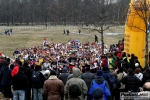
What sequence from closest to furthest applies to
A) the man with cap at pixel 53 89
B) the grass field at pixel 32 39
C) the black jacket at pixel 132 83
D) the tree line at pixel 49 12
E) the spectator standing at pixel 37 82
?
the man with cap at pixel 53 89 → the black jacket at pixel 132 83 → the spectator standing at pixel 37 82 → the grass field at pixel 32 39 → the tree line at pixel 49 12

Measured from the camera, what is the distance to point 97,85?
820 cm

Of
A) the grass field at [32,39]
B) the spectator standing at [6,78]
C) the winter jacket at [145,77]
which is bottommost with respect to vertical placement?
the grass field at [32,39]

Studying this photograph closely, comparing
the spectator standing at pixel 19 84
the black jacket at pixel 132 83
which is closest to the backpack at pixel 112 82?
the black jacket at pixel 132 83

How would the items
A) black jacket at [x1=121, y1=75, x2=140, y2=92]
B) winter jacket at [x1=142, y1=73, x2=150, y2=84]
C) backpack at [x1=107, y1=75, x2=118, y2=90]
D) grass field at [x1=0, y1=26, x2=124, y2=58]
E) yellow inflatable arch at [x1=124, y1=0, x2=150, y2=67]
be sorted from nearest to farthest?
1. black jacket at [x1=121, y1=75, x2=140, y2=92]
2. backpack at [x1=107, y1=75, x2=118, y2=90]
3. winter jacket at [x1=142, y1=73, x2=150, y2=84]
4. yellow inflatable arch at [x1=124, y1=0, x2=150, y2=67]
5. grass field at [x1=0, y1=26, x2=124, y2=58]

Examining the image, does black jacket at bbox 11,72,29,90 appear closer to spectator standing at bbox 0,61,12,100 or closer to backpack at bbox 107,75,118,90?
spectator standing at bbox 0,61,12,100

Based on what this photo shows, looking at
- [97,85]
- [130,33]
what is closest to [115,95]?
[97,85]

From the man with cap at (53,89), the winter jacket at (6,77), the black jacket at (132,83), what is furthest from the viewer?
the winter jacket at (6,77)

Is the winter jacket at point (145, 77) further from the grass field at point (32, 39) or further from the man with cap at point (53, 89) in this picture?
the grass field at point (32, 39)

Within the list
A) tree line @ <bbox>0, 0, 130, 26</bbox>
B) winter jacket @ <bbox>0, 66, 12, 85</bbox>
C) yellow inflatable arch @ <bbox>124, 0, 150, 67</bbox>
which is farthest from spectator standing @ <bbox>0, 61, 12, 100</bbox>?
tree line @ <bbox>0, 0, 130, 26</bbox>

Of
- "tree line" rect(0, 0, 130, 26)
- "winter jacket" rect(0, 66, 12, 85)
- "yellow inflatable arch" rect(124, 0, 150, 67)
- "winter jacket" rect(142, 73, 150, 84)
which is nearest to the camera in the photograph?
"winter jacket" rect(142, 73, 150, 84)

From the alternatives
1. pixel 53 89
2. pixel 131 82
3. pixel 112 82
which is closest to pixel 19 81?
pixel 53 89

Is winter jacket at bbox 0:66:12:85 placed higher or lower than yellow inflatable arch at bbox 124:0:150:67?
lower

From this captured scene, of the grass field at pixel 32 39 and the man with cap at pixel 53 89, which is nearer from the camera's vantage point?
the man with cap at pixel 53 89

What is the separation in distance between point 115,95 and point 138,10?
25.8 feet
